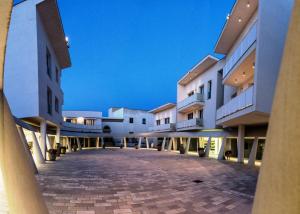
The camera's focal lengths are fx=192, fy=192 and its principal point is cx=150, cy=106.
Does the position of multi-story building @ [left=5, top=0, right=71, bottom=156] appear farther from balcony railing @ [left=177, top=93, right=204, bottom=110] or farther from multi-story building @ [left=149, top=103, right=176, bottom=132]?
multi-story building @ [left=149, top=103, right=176, bottom=132]

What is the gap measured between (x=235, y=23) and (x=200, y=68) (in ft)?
30.5

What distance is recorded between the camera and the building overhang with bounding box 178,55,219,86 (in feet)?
71.6

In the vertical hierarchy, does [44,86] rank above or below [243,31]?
below

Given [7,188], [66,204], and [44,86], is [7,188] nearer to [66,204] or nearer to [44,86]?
[66,204]

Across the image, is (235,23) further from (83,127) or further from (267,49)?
(83,127)

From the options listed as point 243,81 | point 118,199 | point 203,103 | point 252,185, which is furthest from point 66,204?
point 203,103

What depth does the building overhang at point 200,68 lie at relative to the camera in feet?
71.6

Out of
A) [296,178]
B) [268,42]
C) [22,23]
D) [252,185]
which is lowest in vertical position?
[252,185]

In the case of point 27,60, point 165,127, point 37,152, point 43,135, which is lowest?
point 37,152

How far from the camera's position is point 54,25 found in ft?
50.5

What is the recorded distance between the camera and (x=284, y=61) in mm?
2668

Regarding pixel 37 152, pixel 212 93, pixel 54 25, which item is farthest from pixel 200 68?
pixel 37 152

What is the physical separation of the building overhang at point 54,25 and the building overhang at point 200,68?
49.2ft

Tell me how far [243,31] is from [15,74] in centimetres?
1752
